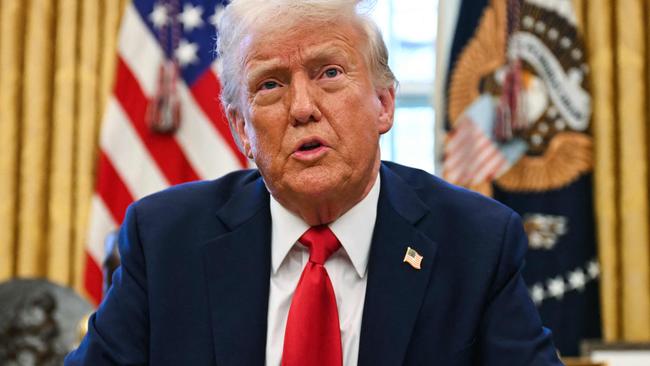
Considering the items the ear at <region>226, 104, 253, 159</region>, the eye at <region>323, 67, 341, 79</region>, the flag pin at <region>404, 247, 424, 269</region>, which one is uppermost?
the eye at <region>323, 67, 341, 79</region>

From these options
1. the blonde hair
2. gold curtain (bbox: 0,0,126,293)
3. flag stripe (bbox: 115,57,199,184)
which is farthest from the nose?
gold curtain (bbox: 0,0,126,293)

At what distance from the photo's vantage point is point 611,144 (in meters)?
3.98

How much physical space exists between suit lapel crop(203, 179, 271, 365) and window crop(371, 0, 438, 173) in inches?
109

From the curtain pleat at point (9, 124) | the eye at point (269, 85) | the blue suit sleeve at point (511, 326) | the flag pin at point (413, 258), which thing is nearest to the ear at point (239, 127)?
the eye at point (269, 85)

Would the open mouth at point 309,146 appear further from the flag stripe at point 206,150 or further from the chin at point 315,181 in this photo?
the flag stripe at point 206,150

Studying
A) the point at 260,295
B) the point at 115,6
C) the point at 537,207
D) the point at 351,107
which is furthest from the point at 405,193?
the point at 115,6

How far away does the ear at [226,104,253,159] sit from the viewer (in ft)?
6.01

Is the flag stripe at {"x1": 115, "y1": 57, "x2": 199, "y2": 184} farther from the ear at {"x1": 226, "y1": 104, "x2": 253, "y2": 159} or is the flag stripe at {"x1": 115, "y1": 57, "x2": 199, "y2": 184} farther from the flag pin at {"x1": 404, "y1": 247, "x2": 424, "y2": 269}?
the flag pin at {"x1": 404, "y1": 247, "x2": 424, "y2": 269}

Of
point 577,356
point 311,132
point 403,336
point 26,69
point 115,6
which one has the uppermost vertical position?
point 115,6

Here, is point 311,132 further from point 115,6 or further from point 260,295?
point 115,6

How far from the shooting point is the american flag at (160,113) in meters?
4.14

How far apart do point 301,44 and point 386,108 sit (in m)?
0.26

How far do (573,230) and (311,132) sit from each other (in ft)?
8.64

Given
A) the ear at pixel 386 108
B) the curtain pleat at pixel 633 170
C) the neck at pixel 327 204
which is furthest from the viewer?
the curtain pleat at pixel 633 170
